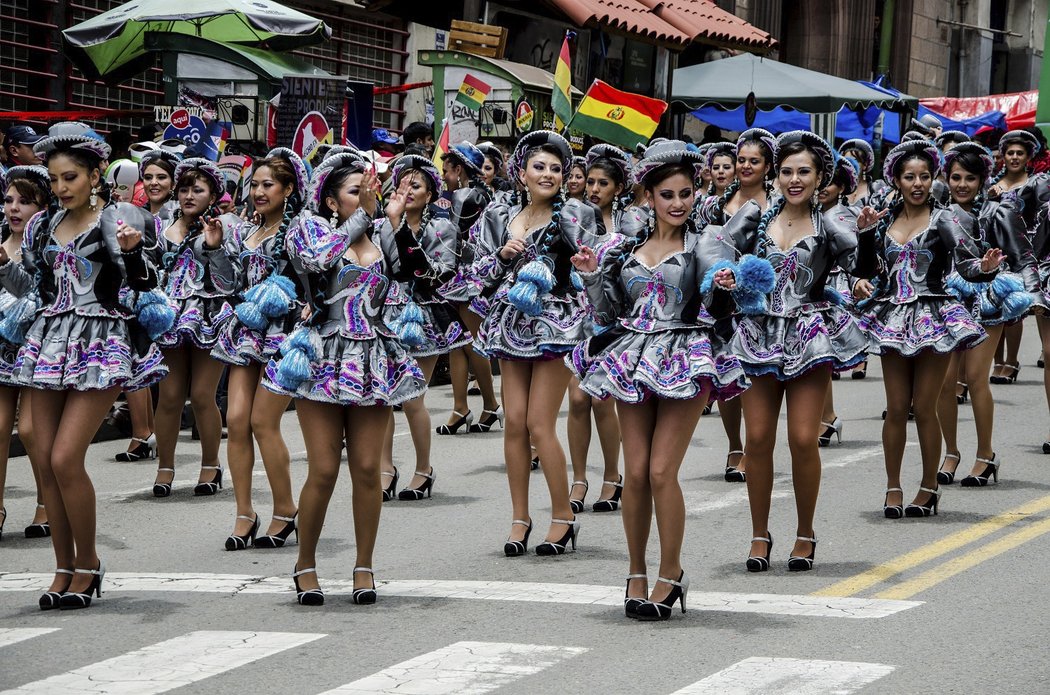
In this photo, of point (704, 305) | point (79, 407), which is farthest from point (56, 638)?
point (704, 305)

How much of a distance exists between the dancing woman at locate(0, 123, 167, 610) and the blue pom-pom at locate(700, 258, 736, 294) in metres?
2.58

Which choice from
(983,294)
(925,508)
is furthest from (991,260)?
(983,294)

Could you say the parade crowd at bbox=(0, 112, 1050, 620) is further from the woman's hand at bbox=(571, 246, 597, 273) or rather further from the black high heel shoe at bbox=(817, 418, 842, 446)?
the black high heel shoe at bbox=(817, 418, 842, 446)

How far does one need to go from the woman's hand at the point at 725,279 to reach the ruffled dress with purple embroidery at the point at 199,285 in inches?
162

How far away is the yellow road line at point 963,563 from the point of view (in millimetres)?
7750

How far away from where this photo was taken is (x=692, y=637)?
687 cm

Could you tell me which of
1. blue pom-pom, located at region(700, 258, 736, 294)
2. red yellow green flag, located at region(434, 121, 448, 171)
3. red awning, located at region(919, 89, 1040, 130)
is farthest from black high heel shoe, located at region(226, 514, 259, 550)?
red awning, located at region(919, 89, 1040, 130)

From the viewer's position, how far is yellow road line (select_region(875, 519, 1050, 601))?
25.4 ft

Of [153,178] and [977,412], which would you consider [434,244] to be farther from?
[977,412]

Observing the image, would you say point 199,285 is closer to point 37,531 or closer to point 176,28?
point 37,531

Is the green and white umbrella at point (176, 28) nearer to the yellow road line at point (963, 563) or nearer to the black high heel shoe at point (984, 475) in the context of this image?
the black high heel shoe at point (984, 475)

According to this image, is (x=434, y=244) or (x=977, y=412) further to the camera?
(x=977, y=412)

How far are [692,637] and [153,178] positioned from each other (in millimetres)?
6228

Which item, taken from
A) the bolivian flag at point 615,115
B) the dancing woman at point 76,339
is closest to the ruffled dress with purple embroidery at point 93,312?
the dancing woman at point 76,339
